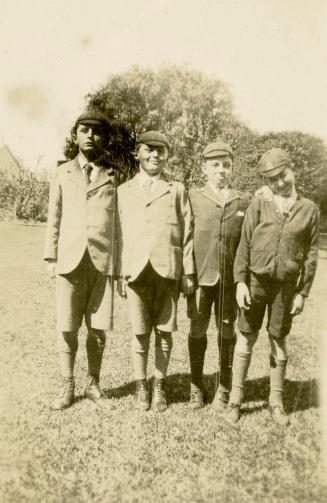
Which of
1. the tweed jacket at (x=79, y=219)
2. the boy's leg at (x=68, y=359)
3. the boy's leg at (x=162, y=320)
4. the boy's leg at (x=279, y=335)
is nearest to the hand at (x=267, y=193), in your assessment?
the boy's leg at (x=279, y=335)

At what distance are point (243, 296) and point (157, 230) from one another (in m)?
0.81

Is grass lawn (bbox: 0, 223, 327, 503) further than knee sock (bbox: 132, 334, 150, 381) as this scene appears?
No

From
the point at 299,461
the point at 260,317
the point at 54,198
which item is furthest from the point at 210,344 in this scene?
the point at 54,198

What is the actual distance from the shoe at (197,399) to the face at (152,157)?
178 cm

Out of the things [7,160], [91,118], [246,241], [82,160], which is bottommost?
[246,241]

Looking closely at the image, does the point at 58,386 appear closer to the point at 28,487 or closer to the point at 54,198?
the point at 28,487

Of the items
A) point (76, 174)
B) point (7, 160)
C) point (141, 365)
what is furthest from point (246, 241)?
point (7, 160)

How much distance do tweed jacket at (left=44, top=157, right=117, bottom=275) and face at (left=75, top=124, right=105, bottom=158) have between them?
0.15 m

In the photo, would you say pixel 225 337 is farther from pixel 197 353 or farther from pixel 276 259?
pixel 276 259

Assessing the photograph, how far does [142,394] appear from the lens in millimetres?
3539

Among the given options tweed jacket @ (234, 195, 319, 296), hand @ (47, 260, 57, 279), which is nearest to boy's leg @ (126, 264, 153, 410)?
hand @ (47, 260, 57, 279)

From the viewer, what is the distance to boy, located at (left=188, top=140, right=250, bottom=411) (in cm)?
340

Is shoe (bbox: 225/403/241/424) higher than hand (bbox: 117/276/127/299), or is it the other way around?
hand (bbox: 117/276/127/299)

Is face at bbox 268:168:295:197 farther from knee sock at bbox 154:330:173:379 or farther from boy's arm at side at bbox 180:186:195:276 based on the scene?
knee sock at bbox 154:330:173:379
